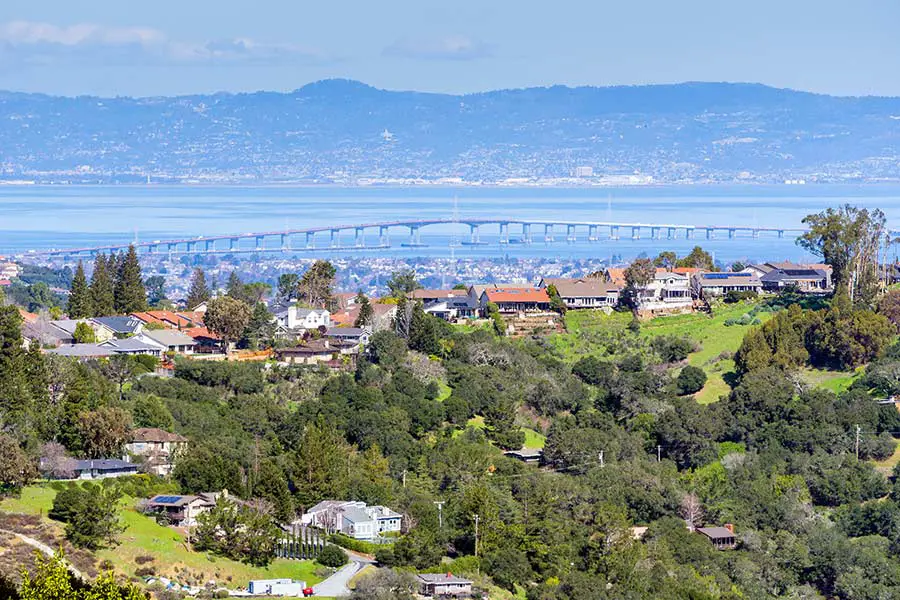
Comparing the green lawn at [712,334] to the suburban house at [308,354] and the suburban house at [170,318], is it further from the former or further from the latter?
the suburban house at [170,318]

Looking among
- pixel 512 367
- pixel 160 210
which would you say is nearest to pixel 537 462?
pixel 512 367

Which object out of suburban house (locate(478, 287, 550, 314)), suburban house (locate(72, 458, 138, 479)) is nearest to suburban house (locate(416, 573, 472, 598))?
suburban house (locate(72, 458, 138, 479))

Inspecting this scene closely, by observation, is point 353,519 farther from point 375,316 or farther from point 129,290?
point 129,290

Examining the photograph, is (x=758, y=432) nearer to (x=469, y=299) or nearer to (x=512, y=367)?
(x=512, y=367)

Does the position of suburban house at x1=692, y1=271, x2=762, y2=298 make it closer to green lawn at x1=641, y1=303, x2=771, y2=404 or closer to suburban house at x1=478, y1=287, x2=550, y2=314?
green lawn at x1=641, y1=303, x2=771, y2=404

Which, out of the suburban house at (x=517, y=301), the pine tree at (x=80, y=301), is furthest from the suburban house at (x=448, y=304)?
the pine tree at (x=80, y=301)

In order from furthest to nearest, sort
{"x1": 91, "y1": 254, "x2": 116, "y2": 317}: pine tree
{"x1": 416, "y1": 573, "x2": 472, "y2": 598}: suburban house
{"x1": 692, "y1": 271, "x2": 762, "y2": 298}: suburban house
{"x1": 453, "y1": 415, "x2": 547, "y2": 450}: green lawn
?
{"x1": 692, "y1": 271, "x2": 762, "y2": 298}: suburban house < {"x1": 91, "y1": 254, "x2": 116, "y2": 317}: pine tree < {"x1": 453, "y1": 415, "x2": 547, "y2": 450}: green lawn < {"x1": 416, "y1": 573, "x2": 472, "y2": 598}: suburban house

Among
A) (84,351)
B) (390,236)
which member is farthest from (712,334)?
(390,236)
